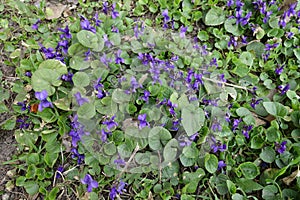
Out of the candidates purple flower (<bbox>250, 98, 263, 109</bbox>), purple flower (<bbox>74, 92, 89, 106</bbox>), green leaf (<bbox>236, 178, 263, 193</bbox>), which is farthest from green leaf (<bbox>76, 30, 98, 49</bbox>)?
green leaf (<bbox>236, 178, 263, 193</bbox>)

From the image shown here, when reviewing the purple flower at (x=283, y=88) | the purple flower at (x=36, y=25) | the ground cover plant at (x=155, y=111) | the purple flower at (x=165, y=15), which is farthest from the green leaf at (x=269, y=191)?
the purple flower at (x=36, y=25)

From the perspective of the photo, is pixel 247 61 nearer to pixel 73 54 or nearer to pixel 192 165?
pixel 192 165

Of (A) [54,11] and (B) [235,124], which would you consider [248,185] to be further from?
(A) [54,11]

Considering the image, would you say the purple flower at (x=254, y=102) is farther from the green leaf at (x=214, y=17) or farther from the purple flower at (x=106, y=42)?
the purple flower at (x=106, y=42)

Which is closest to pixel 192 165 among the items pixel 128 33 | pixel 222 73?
pixel 222 73

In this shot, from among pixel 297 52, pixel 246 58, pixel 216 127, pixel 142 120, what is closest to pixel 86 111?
pixel 142 120

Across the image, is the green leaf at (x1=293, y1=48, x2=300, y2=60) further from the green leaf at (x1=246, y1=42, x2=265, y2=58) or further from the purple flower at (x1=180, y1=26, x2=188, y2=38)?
the purple flower at (x1=180, y1=26, x2=188, y2=38)

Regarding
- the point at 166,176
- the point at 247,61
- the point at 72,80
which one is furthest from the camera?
the point at 247,61
